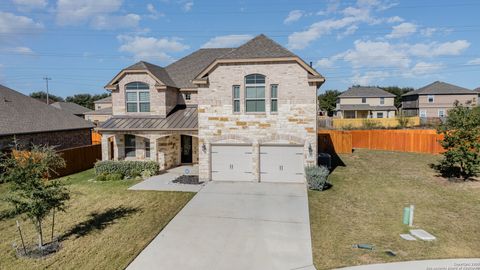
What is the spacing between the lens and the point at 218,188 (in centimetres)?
1606

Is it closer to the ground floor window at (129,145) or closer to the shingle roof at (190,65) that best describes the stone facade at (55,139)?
the ground floor window at (129,145)

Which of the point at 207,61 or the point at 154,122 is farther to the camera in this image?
the point at 207,61

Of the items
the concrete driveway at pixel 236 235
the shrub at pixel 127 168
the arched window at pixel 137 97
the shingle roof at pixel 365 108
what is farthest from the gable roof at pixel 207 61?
the shingle roof at pixel 365 108

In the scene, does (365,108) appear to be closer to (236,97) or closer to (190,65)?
(190,65)

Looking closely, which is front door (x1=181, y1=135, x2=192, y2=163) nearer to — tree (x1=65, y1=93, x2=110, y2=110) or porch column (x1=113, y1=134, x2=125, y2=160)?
porch column (x1=113, y1=134, x2=125, y2=160)

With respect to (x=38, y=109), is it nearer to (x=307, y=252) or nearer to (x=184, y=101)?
(x=184, y=101)

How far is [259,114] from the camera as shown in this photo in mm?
16828

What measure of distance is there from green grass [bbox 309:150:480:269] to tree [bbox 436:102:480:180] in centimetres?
126

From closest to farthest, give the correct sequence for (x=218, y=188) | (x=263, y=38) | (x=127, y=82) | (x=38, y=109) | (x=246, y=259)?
(x=246, y=259)
(x=218, y=188)
(x=263, y=38)
(x=127, y=82)
(x=38, y=109)

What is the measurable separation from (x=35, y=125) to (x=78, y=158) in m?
5.02

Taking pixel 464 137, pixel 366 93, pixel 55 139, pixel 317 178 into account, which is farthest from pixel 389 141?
pixel 55 139

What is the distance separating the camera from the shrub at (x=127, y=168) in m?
19.0

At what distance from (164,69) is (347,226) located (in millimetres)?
18683

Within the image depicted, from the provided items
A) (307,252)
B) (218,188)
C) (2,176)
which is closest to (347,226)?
(307,252)
